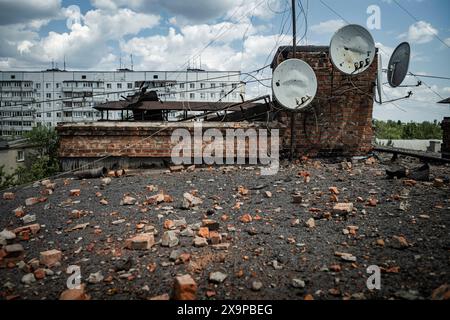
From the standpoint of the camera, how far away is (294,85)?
5285mm

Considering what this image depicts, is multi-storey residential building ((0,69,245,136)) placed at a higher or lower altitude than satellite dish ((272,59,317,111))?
higher

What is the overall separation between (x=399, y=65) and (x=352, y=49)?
1833mm

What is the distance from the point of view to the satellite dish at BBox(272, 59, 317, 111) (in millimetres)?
5250

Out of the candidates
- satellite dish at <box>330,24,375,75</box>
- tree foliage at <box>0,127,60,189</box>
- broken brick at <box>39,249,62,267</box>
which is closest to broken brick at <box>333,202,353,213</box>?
broken brick at <box>39,249,62,267</box>

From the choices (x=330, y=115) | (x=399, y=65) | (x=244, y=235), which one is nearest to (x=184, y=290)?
(x=244, y=235)

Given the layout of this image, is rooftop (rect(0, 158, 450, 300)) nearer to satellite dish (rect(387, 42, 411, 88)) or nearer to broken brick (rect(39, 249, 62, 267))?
broken brick (rect(39, 249, 62, 267))

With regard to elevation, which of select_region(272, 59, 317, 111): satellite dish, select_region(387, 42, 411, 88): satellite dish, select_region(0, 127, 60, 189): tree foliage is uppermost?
select_region(387, 42, 411, 88): satellite dish

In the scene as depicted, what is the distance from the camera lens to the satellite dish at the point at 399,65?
6.21m

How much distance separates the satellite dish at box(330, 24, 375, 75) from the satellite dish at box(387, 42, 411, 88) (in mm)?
1365

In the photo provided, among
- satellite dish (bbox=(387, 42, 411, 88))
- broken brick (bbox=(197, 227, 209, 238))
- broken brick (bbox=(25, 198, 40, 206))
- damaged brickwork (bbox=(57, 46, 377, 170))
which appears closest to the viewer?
broken brick (bbox=(197, 227, 209, 238))

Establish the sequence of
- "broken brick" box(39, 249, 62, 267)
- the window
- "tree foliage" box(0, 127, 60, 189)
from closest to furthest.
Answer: "broken brick" box(39, 249, 62, 267), "tree foliage" box(0, 127, 60, 189), the window

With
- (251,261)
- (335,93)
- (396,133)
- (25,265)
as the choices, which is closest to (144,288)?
(251,261)

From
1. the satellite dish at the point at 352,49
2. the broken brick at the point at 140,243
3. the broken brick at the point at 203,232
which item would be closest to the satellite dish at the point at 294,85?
the satellite dish at the point at 352,49
